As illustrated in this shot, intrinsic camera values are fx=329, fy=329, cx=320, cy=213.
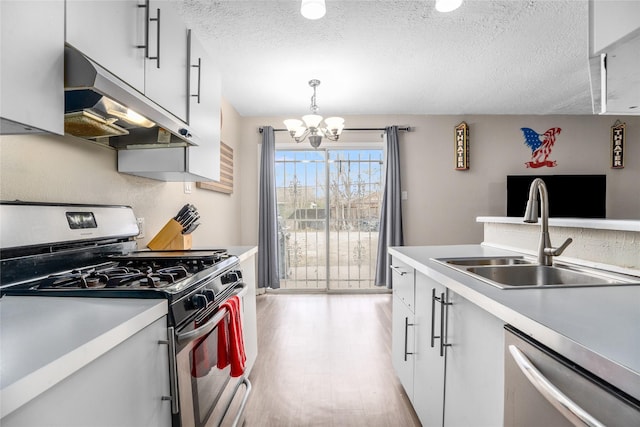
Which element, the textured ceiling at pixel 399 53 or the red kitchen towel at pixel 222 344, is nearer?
the red kitchen towel at pixel 222 344

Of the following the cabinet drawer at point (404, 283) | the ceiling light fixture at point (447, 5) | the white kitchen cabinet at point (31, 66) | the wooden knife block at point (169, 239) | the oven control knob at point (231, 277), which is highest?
the ceiling light fixture at point (447, 5)

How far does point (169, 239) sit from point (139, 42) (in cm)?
108

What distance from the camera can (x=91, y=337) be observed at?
2.14 ft

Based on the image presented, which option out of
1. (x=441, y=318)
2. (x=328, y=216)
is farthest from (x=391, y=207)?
(x=441, y=318)

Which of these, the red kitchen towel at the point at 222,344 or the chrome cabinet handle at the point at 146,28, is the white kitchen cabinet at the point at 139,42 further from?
the red kitchen towel at the point at 222,344

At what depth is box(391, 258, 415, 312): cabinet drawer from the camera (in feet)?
5.50

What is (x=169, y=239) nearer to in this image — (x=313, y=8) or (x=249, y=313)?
(x=249, y=313)

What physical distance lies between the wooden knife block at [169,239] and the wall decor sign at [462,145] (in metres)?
3.64

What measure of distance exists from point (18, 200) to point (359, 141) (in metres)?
3.74

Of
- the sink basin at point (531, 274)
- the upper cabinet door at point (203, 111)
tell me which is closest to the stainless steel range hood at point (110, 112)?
the upper cabinet door at point (203, 111)

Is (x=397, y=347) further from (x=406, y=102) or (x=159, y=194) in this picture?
(x=406, y=102)

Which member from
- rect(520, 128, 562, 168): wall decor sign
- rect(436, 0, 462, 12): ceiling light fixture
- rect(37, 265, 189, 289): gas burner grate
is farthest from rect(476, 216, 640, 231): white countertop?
rect(520, 128, 562, 168): wall decor sign

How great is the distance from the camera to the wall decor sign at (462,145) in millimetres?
4301

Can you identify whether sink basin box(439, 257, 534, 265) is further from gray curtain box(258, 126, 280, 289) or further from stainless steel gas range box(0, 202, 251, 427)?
gray curtain box(258, 126, 280, 289)
